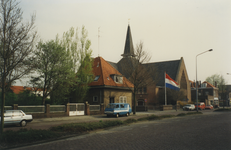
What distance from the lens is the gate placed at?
2548cm

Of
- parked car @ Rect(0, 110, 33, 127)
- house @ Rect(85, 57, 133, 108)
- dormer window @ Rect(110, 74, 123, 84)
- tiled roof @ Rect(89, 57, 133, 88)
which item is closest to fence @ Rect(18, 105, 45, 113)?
parked car @ Rect(0, 110, 33, 127)

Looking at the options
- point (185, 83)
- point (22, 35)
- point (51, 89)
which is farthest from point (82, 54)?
point (185, 83)

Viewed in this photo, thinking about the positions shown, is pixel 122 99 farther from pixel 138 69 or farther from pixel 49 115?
pixel 49 115

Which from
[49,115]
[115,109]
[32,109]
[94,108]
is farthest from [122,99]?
[32,109]

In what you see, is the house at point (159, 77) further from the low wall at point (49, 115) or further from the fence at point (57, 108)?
the low wall at point (49, 115)

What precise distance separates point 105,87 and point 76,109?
22.4 feet

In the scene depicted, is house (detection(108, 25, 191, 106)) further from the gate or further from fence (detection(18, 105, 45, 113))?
fence (detection(18, 105, 45, 113))

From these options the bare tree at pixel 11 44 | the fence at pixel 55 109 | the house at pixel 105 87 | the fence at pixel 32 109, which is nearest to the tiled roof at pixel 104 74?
the house at pixel 105 87

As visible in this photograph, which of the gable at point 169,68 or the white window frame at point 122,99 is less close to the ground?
the gable at point 169,68

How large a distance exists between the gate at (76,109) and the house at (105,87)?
4.78 meters

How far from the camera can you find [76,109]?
26.1m

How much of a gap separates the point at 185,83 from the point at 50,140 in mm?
62797

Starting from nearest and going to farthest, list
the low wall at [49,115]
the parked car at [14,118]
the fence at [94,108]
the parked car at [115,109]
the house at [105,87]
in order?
the parked car at [14,118], the low wall at [49,115], the parked car at [115,109], the fence at [94,108], the house at [105,87]

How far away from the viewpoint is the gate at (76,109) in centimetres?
2548
